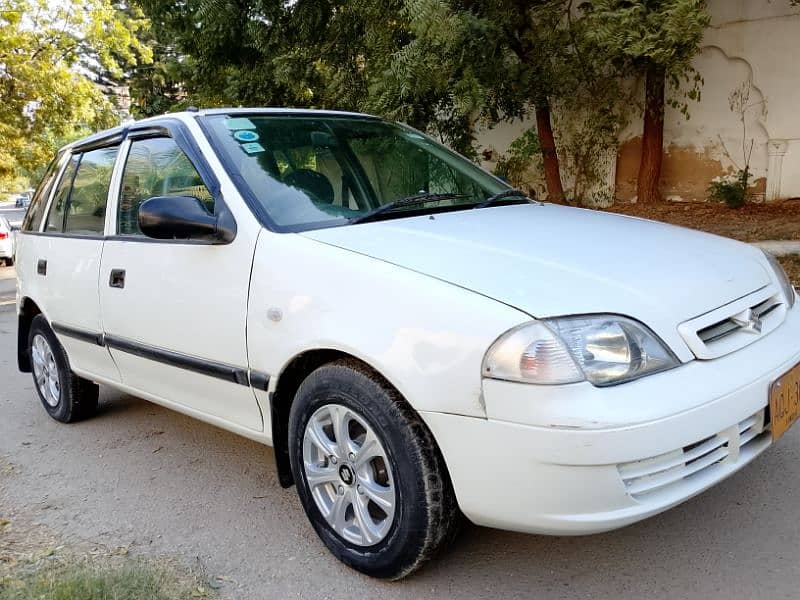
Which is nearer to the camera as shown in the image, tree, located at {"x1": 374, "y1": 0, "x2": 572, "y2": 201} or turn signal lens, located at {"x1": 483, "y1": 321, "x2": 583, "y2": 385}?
turn signal lens, located at {"x1": 483, "y1": 321, "x2": 583, "y2": 385}

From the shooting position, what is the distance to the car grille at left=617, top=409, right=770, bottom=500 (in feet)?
6.97

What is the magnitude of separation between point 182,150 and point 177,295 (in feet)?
2.22

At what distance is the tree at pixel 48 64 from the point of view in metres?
16.9

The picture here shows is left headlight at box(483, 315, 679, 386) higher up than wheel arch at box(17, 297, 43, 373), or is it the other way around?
left headlight at box(483, 315, 679, 386)

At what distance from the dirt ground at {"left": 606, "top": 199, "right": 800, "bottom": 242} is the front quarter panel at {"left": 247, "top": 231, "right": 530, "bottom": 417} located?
22.3 feet

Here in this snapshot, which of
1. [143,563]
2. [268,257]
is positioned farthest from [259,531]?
[268,257]

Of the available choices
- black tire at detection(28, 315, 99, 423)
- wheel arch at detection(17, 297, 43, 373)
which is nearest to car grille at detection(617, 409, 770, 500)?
black tire at detection(28, 315, 99, 423)

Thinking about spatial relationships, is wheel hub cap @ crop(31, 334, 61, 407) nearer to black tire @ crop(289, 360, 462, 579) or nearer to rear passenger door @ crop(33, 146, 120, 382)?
rear passenger door @ crop(33, 146, 120, 382)

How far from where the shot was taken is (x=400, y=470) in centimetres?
236

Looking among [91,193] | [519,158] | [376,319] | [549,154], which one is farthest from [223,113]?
[519,158]

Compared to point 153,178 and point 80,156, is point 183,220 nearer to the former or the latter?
point 153,178

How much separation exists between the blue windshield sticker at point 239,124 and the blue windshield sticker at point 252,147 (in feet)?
0.44

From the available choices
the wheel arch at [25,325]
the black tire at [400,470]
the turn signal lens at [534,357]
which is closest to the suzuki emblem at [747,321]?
the turn signal lens at [534,357]

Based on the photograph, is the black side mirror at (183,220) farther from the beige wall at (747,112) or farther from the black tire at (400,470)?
the beige wall at (747,112)
